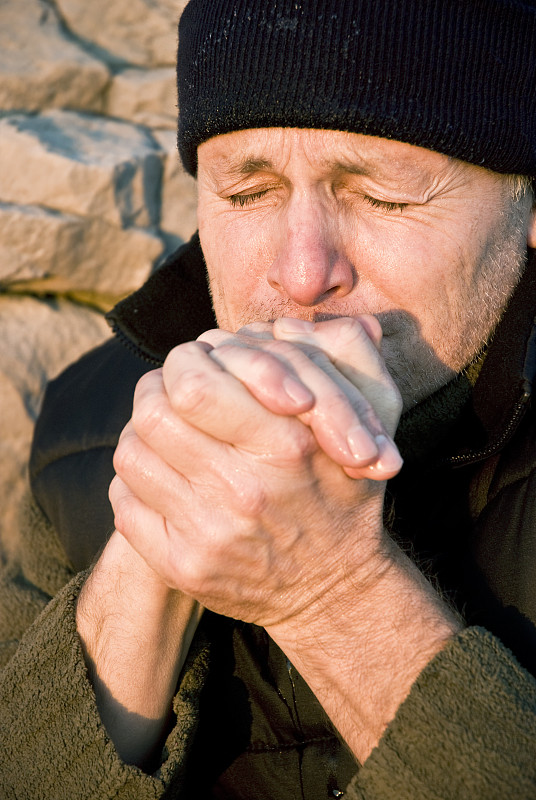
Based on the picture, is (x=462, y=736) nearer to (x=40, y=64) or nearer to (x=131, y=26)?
(x=40, y=64)

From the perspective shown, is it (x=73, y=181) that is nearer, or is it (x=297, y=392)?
(x=297, y=392)

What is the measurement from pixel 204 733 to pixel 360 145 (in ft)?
4.70

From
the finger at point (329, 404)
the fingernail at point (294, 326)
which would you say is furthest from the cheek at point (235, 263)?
the finger at point (329, 404)

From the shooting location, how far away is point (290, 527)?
46.9 inches

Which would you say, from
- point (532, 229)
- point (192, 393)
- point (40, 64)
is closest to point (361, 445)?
point (192, 393)

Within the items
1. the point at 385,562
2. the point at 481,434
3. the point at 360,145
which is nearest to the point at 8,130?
the point at 360,145

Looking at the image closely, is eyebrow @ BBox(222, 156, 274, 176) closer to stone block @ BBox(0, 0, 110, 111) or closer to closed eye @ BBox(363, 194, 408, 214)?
closed eye @ BBox(363, 194, 408, 214)

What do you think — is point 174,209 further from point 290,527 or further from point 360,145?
point 290,527

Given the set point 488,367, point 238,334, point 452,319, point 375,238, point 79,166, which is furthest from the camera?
point 79,166

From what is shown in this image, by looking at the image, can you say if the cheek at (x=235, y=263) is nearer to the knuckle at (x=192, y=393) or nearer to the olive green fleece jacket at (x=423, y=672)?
the olive green fleece jacket at (x=423, y=672)

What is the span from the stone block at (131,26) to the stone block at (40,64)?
0.10 meters

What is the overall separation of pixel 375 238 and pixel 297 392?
615 millimetres

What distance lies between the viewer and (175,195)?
2.98m

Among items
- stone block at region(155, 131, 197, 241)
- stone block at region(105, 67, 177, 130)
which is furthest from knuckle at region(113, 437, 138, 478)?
stone block at region(105, 67, 177, 130)
